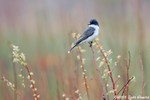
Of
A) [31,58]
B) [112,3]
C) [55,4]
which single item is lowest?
[31,58]

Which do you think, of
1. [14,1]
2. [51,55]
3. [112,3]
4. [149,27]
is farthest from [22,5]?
[51,55]

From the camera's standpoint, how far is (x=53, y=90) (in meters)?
4.08

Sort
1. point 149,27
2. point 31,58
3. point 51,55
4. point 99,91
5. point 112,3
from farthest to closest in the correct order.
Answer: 1. point 112,3
2. point 149,27
3. point 51,55
4. point 31,58
5. point 99,91

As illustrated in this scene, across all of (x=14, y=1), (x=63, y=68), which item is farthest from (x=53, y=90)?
(x=14, y=1)

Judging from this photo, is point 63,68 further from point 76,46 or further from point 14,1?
point 14,1

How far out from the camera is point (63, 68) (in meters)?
3.68

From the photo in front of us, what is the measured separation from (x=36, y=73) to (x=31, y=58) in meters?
0.63

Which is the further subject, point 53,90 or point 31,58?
point 31,58

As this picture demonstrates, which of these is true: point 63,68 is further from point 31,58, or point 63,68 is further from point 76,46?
point 31,58

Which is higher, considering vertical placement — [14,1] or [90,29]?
[14,1]

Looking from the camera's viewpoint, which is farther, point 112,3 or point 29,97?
point 112,3

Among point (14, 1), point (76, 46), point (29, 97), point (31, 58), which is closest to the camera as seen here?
point (76, 46)

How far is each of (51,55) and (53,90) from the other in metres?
1.67

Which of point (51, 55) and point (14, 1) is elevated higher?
point (14, 1)
